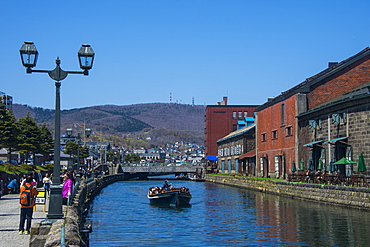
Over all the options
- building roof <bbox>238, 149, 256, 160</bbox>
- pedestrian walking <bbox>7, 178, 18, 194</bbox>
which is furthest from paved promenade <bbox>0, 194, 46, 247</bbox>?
building roof <bbox>238, 149, 256, 160</bbox>

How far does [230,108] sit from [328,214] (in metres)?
94.1

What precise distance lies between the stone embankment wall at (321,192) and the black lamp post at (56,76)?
22215 mm

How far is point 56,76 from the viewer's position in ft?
56.4

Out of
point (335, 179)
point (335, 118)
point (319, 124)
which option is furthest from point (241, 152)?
point (335, 179)

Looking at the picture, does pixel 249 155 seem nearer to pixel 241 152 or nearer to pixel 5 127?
pixel 241 152

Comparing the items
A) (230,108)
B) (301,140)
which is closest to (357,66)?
(301,140)

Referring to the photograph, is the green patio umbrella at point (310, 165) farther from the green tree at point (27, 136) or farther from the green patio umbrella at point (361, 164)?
the green tree at point (27, 136)

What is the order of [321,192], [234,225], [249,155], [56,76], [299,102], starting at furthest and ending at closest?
[249,155] < [299,102] < [321,192] < [234,225] < [56,76]

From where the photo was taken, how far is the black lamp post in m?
16.7

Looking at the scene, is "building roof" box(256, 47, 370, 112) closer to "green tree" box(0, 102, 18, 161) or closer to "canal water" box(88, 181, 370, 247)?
"canal water" box(88, 181, 370, 247)

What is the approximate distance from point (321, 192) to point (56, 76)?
28.1m

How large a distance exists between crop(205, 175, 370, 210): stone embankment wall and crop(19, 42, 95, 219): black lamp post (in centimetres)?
2222

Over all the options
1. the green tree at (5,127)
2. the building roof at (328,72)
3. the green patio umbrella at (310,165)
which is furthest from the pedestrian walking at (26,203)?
the building roof at (328,72)

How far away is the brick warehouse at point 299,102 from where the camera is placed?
53062 millimetres
